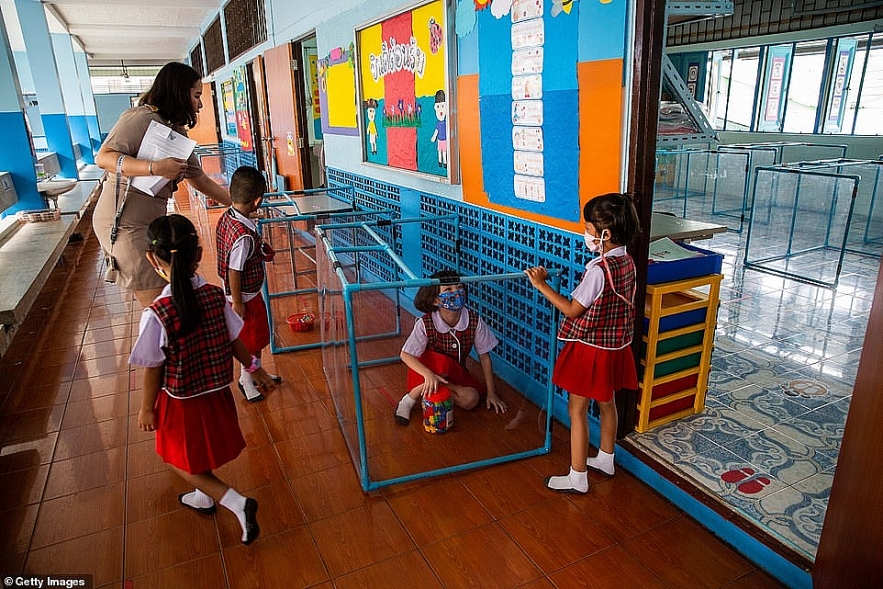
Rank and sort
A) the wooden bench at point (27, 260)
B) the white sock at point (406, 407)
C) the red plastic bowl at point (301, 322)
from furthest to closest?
the red plastic bowl at point (301, 322)
the wooden bench at point (27, 260)
the white sock at point (406, 407)

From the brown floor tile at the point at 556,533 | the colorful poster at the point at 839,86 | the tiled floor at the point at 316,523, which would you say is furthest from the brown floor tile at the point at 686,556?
the colorful poster at the point at 839,86

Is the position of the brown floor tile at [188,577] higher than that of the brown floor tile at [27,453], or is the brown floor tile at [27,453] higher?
the brown floor tile at [27,453]

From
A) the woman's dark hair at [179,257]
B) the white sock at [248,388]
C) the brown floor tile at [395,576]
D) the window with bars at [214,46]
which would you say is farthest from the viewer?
the window with bars at [214,46]

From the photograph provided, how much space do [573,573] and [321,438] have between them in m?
1.31

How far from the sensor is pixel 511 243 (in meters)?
2.93

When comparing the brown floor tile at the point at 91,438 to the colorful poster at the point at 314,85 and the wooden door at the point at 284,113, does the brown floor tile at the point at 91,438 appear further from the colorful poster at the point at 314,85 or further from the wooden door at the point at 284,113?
the wooden door at the point at 284,113

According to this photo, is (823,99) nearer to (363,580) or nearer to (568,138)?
(568,138)

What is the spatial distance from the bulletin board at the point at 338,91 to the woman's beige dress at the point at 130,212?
2568 mm

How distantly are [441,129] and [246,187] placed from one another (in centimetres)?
128

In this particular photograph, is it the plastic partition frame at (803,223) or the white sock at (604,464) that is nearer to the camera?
the white sock at (604,464)

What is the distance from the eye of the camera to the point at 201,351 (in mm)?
1871

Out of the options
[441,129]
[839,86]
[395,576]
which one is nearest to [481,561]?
[395,576]

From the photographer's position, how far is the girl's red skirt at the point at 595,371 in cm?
209

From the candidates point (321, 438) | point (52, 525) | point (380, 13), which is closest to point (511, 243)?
point (321, 438)
